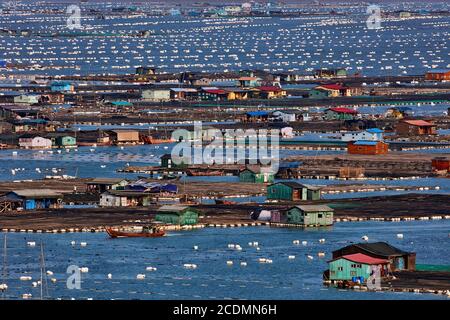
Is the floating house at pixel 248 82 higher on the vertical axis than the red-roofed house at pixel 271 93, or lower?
higher

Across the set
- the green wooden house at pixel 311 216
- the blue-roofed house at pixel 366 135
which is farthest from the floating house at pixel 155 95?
the green wooden house at pixel 311 216

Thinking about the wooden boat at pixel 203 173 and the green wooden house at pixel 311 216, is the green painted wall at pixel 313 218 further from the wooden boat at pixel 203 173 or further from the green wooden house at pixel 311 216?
the wooden boat at pixel 203 173

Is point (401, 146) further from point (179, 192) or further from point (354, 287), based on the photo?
point (354, 287)

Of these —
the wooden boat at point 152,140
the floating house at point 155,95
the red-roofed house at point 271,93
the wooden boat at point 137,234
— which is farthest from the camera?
the red-roofed house at point 271,93

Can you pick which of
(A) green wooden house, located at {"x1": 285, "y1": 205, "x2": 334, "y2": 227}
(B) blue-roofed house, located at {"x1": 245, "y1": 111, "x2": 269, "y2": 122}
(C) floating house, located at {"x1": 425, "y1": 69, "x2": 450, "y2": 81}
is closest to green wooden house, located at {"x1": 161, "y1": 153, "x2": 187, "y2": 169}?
(A) green wooden house, located at {"x1": 285, "y1": 205, "x2": 334, "y2": 227}

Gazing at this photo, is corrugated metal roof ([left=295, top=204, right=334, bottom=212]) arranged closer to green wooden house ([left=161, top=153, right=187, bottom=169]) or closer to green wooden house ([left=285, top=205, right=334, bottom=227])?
green wooden house ([left=285, top=205, right=334, bottom=227])
